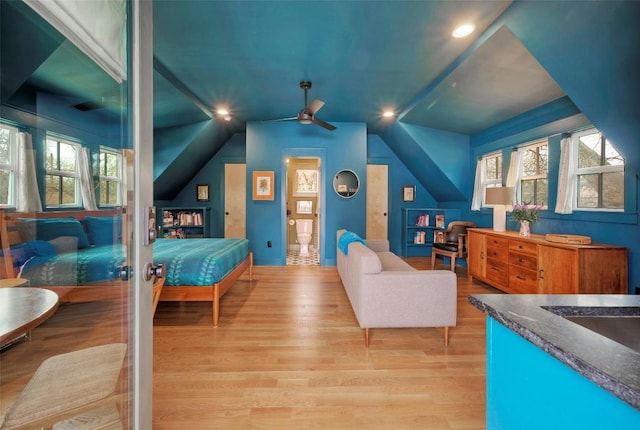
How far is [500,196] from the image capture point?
12.0ft

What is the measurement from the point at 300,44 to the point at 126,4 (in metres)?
2.02

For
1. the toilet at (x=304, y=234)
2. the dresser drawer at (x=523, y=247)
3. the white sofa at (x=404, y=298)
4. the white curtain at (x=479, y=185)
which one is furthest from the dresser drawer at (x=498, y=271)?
the toilet at (x=304, y=234)

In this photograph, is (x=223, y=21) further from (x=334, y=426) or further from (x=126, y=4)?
(x=334, y=426)

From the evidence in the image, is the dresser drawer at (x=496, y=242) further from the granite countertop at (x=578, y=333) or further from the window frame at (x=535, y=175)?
the granite countertop at (x=578, y=333)

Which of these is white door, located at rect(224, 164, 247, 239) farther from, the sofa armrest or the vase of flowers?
the vase of flowers

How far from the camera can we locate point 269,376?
179cm

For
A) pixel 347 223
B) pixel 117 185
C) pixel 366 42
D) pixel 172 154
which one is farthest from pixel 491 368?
pixel 172 154

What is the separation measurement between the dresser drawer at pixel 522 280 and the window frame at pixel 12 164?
12.4ft

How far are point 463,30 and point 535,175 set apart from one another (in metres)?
2.42

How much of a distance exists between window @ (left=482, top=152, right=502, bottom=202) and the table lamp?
0.79 m

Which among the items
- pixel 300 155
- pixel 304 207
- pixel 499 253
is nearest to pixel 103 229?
pixel 499 253

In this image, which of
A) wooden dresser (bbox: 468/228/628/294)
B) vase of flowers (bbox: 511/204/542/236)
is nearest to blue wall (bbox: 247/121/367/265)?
wooden dresser (bbox: 468/228/628/294)

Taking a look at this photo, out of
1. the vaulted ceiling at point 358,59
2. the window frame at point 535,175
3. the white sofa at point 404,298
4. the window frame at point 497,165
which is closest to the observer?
the vaulted ceiling at point 358,59

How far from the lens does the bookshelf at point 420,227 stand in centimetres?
577
